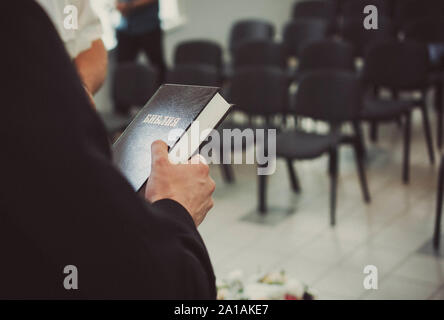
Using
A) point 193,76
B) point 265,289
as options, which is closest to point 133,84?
point 193,76

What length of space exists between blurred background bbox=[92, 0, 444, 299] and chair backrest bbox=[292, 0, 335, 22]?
1797 mm

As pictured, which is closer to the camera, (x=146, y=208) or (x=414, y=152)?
(x=146, y=208)

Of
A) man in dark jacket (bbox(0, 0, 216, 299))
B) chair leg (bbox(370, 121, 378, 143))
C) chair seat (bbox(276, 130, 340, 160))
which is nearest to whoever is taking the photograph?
man in dark jacket (bbox(0, 0, 216, 299))

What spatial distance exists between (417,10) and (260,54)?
2444 mm

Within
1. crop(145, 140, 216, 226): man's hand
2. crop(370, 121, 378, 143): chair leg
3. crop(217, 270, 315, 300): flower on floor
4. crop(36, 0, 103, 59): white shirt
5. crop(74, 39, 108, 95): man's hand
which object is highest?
crop(36, 0, 103, 59): white shirt

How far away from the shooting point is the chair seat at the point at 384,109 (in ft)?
15.4

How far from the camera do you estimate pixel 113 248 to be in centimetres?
75

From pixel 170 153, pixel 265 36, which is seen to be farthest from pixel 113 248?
pixel 265 36

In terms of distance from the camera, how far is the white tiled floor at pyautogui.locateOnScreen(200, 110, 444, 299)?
3.19 m

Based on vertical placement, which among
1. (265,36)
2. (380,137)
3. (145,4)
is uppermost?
(145,4)

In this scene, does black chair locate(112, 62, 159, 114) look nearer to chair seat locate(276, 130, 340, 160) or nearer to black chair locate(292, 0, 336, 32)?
chair seat locate(276, 130, 340, 160)

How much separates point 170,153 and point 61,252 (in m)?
0.33

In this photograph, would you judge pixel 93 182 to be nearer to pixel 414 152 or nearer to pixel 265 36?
pixel 414 152

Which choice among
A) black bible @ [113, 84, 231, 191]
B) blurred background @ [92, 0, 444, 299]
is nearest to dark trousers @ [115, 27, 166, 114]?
blurred background @ [92, 0, 444, 299]
